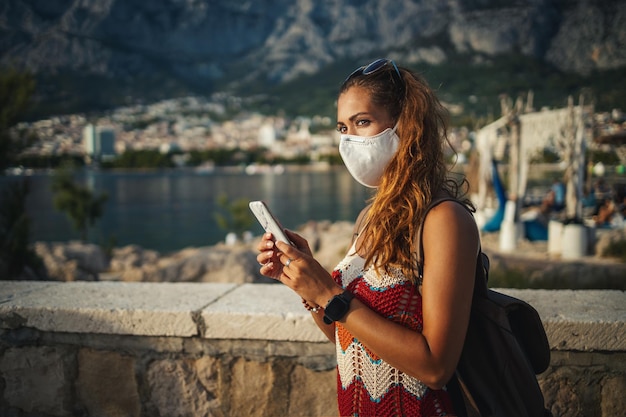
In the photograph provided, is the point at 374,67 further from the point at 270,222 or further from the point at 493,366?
the point at 493,366

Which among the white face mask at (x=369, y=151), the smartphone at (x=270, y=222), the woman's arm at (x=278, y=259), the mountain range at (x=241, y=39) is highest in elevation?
the mountain range at (x=241, y=39)

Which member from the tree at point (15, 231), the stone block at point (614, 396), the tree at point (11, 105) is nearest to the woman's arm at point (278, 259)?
the stone block at point (614, 396)

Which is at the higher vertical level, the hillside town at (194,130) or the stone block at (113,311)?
the hillside town at (194,130)

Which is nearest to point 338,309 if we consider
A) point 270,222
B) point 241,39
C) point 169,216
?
point 270,222

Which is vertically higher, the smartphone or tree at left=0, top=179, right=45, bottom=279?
the smartphone

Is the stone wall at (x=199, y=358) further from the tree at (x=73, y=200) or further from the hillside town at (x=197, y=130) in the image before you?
the hillside town at (x=197, y=130)

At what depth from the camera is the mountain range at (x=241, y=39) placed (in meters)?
93.3

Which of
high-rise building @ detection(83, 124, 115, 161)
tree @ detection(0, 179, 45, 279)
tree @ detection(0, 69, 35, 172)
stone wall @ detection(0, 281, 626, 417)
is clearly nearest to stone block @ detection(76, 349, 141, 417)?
stone wall @ detection(0, 281, 626, 417)

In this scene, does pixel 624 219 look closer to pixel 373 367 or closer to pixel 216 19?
pixel 373 367

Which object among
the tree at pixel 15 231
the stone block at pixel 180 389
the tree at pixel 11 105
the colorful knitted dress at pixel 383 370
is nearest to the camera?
the colorful knitted dress at pixel 383 370

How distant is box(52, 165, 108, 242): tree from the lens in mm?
21234

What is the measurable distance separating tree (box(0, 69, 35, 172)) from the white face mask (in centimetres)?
847

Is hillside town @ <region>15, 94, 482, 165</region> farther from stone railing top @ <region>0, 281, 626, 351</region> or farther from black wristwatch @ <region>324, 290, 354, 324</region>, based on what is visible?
black wristwatch @ <region>324, 290, 354, 324</region>

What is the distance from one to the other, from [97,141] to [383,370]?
96.5 meters
